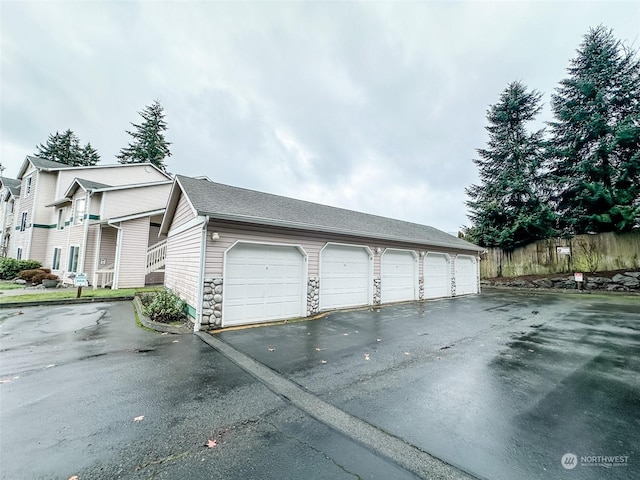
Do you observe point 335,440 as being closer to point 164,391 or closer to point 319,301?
point 164,391

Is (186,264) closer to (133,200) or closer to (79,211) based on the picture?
(133,200)

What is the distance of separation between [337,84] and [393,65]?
9.55 feet

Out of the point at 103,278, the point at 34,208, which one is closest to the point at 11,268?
the point at 34,208

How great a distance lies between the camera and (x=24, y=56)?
13.0m

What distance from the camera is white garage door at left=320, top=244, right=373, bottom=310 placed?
29.6 feet

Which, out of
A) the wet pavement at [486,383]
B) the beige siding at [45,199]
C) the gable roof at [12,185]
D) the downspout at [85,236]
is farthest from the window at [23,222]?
the wet pavement at [486,383]

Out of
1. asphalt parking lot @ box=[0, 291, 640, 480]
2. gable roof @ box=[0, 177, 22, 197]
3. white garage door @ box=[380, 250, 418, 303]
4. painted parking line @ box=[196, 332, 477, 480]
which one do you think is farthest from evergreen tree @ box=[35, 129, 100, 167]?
painted parking line @ box=[196, 332, 477, 480]

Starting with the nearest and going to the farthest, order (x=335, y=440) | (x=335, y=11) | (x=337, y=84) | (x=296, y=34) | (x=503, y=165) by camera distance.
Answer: (x=335, y=440)
(x=335, y=11)
(x=296, y=34)
(x=337, y=84)
(x=503, y=165)

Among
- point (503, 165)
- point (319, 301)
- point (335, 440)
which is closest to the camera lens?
point (335, 440)

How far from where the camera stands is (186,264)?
7.87 metres

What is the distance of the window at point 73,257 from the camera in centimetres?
1473

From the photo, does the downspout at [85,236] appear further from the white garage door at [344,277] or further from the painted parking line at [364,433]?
the painted parking line at [364,433]

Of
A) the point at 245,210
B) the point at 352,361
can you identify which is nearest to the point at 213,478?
the point at 352,361

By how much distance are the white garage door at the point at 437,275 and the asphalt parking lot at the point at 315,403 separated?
22.4 ft
